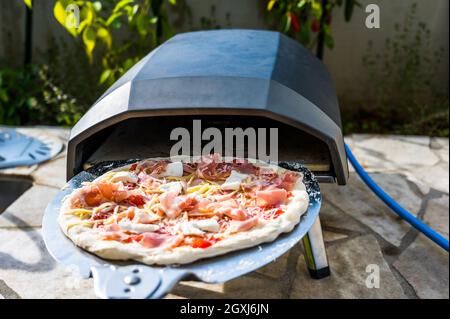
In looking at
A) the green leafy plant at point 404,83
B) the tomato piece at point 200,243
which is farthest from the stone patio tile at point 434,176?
the tomato piece at point 200,243

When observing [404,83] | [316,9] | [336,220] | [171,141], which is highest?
[316,9]

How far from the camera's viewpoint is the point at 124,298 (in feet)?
5.36

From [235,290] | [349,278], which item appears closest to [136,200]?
[235,290]

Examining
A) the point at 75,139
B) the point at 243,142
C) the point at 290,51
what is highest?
the point at 290,51

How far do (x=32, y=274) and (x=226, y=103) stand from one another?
1.32 m

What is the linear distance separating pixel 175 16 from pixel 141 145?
9.01 feet

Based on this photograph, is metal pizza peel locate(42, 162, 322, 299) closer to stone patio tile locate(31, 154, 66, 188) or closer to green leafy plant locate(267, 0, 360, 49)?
stone patio tile locate(31, 154, 66, 188)

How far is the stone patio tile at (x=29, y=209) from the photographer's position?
3219 millimetres

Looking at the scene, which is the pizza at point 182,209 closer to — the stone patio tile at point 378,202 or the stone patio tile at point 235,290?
the stone patio tile at point 235,290

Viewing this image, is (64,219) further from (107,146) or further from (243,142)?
(243,142)

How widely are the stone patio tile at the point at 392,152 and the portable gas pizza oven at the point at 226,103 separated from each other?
1.40 metres

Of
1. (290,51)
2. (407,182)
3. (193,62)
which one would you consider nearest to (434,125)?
(407,182)

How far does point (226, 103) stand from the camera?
2.31 meters

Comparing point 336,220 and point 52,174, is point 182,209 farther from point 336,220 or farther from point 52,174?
point 52,174
